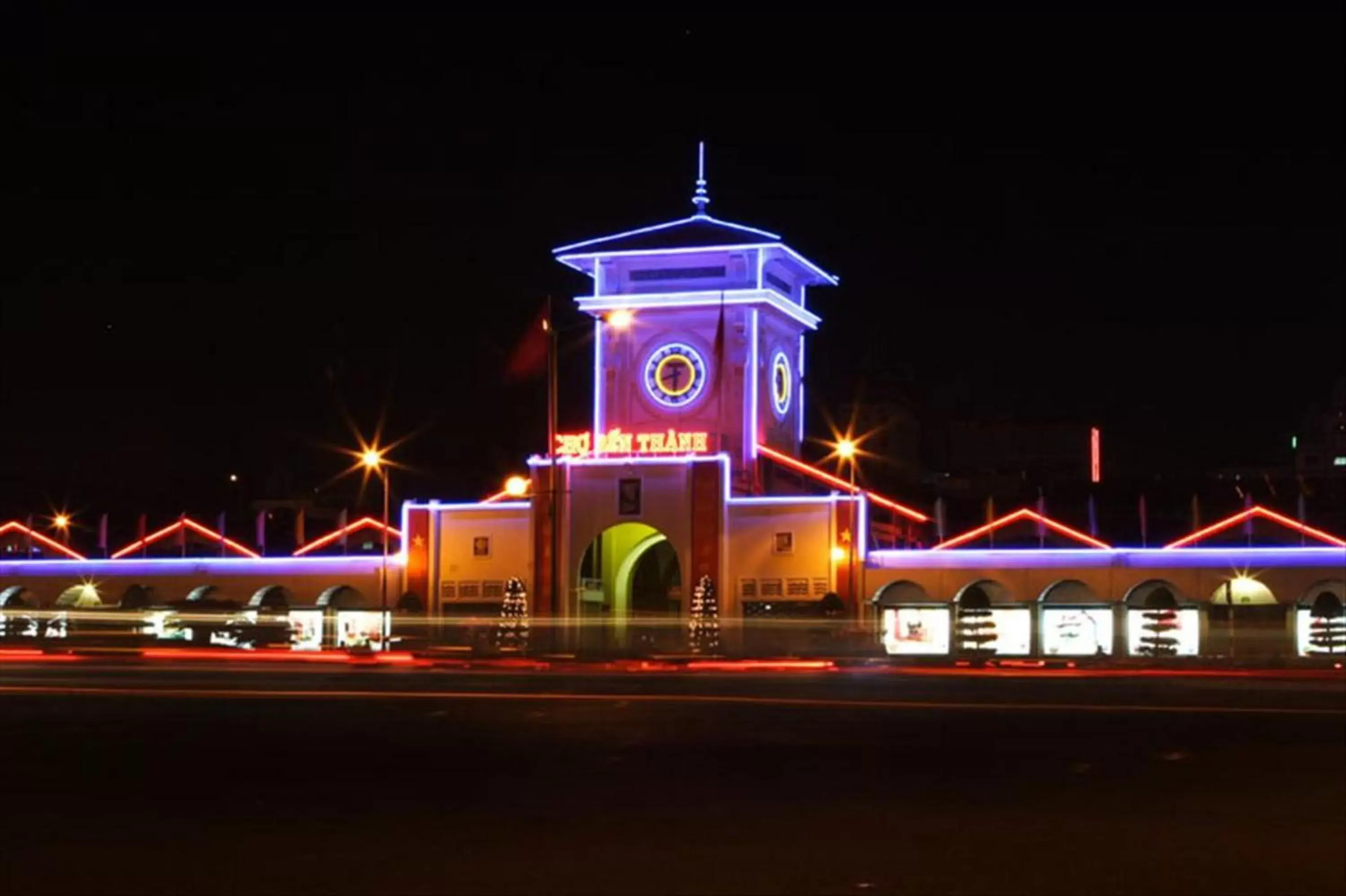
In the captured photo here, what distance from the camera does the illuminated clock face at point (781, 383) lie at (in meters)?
65.6

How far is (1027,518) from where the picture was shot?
5866 centimetres

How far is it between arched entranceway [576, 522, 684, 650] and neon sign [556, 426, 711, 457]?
96.8 inches

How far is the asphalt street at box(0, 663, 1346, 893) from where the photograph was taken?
11.5 metres

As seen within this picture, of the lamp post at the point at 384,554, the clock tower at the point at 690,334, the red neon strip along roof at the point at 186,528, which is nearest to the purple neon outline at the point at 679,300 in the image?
the clock tower at the point at 690,334

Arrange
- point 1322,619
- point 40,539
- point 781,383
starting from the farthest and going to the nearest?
1. point 40,539
2. point 781,383
3. point 1322,619

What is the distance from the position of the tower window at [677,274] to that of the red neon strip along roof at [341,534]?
12119 millimetres

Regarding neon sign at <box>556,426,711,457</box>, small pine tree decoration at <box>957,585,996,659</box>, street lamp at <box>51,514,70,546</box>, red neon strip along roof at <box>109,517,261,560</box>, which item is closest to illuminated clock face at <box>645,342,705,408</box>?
neon sign at <box>556,426,711,457</box>

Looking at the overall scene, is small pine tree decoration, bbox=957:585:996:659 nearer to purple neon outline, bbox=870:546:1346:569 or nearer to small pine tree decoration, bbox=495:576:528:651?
purple neon outline, bbox=870:546:1346:569

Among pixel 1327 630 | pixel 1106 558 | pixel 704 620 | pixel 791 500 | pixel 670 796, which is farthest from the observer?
pixel 791 500

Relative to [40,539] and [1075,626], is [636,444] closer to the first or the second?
[1075,626]

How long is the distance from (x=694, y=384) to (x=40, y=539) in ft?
85.1

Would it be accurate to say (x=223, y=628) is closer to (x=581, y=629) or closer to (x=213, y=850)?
(x=581, y=629)

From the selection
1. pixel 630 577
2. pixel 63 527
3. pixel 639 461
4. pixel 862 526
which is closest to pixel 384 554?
pixel 639 461

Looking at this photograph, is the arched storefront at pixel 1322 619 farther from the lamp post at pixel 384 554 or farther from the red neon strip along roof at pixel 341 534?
the red neon strip along roof at pixel 341 534
